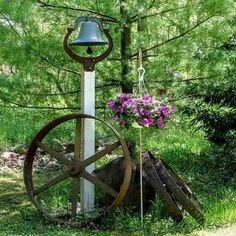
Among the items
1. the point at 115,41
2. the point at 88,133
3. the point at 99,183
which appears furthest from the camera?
the point at 115,41

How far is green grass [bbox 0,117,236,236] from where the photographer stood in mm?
4523

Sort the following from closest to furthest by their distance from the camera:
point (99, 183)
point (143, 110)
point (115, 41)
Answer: point (143, 110) < point (99, 183) < point (115, 41)

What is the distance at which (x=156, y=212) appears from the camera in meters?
4.77

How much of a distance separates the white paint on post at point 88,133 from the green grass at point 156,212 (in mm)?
337

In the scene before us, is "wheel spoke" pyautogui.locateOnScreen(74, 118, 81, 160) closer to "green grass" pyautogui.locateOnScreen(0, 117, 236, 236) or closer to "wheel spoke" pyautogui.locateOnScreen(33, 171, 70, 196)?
"wheel spoke" pyautogui.locateOnScreen(33, 171, 70, 196)

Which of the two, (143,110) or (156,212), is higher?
(143,110)

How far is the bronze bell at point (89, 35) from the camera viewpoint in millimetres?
4770

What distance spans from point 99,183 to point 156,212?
1.95 feet

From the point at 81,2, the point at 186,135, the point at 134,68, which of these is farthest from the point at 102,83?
the point at 186,135

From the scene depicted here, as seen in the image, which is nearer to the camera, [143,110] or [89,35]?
[143,110]

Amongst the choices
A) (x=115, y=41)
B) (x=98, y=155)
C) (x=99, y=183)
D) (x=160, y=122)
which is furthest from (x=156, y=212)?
(x=115, y=41)

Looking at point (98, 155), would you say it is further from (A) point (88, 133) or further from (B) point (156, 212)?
(B) point (156, 212)

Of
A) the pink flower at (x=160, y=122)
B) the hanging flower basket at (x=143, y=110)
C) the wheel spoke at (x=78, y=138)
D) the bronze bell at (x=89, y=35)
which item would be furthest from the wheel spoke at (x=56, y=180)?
the bronze bell at (x=89, y=35)

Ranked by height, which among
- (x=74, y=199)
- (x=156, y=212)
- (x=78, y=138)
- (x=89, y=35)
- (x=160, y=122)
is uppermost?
(x=89, y=35)
